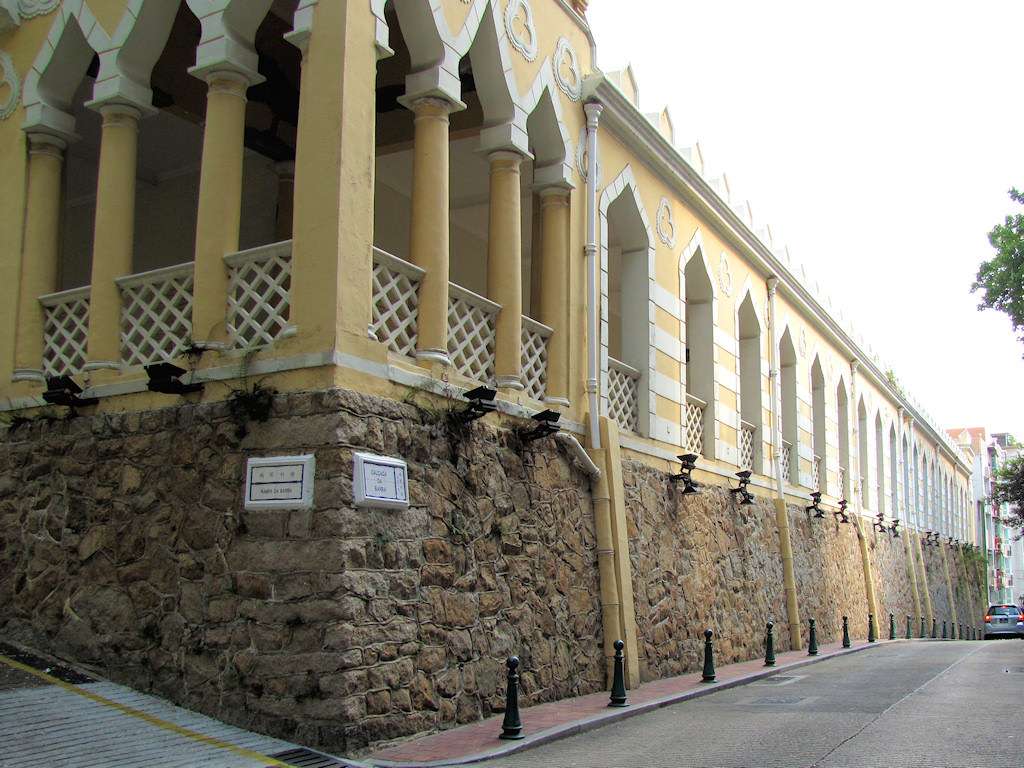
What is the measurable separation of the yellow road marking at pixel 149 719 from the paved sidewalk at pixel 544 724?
0.82 m

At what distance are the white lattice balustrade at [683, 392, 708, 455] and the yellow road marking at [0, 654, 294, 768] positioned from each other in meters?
9.78

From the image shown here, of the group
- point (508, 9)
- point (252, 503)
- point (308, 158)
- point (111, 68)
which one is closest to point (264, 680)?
point (252, 503)

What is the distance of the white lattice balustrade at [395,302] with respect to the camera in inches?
361

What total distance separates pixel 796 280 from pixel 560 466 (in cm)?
1190

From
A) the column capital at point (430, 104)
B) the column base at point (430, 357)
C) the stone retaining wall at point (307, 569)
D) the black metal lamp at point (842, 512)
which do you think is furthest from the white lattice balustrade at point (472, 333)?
the black metal lamp at point (842, 512)

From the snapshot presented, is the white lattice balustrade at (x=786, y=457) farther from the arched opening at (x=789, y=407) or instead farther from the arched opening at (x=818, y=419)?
the arched opening at (x=818, y=419)

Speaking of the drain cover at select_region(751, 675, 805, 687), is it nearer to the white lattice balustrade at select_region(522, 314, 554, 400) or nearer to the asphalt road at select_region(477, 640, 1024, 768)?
the asphalt road at select_region(477, 640, 1024, 768)

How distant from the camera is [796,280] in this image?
21.8m

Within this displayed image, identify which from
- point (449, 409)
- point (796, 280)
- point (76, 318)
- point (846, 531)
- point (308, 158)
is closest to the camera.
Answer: point (308, 158)

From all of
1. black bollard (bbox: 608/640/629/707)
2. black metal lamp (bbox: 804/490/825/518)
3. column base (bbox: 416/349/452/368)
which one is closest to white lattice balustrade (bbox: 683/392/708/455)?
black bollard (bbox: 608/640/629/707)

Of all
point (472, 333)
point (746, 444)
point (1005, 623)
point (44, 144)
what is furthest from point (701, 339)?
point (1005, 623)

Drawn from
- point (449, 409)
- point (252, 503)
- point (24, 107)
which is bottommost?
point (252, 503)

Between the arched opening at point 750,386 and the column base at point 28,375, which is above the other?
the arched opening at point 750,386

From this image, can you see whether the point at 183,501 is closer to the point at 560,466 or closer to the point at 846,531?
the point at 560,466
